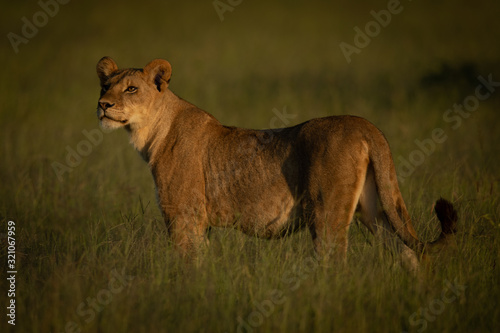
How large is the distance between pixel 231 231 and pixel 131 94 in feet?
4.94

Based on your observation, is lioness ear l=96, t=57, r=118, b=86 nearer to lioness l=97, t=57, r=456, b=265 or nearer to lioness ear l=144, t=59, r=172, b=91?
lioness l=97, t=57, r=456, b=265

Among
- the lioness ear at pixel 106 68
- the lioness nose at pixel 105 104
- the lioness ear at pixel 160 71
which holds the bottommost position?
the lioness nose at pixel 105 104

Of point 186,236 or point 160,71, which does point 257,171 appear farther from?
point 160,71

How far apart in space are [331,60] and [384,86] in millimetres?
4025

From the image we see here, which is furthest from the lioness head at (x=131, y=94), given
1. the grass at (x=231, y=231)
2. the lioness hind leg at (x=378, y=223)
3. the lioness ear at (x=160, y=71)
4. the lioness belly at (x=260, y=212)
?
the lioness hind leg at (x=378, y=223)

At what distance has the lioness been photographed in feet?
14.0

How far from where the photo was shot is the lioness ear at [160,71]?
510cm

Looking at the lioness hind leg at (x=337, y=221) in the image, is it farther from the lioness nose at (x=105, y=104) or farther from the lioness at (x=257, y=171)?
the lioness nose at (x=105, y=104)

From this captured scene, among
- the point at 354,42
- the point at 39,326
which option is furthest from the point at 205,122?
the point at 354,42

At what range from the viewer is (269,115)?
40.8 feet

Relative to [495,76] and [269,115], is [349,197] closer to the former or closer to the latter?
A: [269,115]

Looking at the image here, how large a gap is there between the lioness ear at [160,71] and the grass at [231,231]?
1.23 metres

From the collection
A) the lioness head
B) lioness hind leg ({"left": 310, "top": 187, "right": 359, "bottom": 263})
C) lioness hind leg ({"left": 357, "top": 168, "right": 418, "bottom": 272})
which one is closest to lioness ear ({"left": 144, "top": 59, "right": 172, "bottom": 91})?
the lioness head

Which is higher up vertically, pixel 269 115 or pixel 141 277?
pixel 269 115
